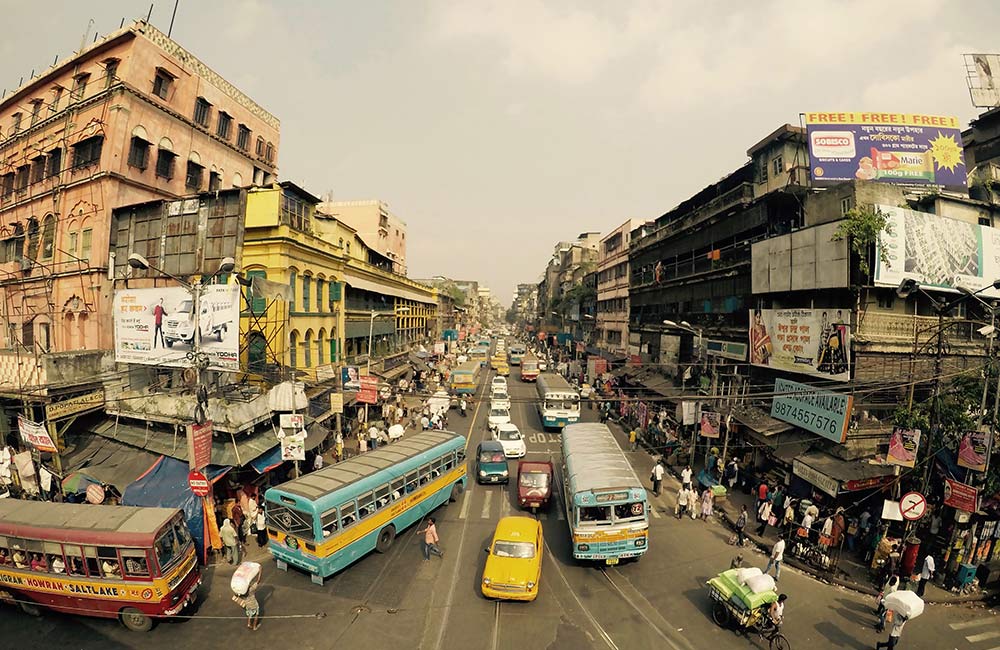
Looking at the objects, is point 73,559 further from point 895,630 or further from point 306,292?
point 895,630

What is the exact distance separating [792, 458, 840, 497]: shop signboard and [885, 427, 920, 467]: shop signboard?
7.29 ft

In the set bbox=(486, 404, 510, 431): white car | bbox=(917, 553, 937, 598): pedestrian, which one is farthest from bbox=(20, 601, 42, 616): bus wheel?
bbox=(917, 553, 937, 598): pedestrian

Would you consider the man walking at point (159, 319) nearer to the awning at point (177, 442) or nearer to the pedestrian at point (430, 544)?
the awning at point (177, 442)

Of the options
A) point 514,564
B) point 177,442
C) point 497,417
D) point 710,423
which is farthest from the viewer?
point 497,417

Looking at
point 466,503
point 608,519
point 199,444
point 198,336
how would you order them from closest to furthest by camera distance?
point 199,444, point 608,519, point 198,336, point 466,503

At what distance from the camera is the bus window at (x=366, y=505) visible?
46.5ft

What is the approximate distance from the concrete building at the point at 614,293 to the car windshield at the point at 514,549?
35316 mm

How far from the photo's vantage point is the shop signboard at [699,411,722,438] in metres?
22.1

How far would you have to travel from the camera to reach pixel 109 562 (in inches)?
438

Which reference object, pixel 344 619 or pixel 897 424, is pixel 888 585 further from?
pixel 344 619

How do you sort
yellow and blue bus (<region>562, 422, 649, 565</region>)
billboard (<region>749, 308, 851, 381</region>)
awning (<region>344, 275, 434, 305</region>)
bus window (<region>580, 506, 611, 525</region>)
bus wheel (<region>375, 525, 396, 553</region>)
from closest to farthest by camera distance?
yellow and blue bus (<region>562, 422, 649, 565</region>)
bus window (<region>580, 506, 611, 525</region>)
bus wheel (<region>375, 525, 396, 553</region>)
billboard (<region>749, 308, 851, 381</region>)
awning (<region>344, 275, 434, 305</region>)

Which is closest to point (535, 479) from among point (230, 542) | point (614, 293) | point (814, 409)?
point (230, 542)

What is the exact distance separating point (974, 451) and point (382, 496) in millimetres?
18360

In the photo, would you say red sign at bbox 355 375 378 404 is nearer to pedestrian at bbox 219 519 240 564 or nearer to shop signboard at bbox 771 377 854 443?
pedestrian at bbox 219 519 240 564
